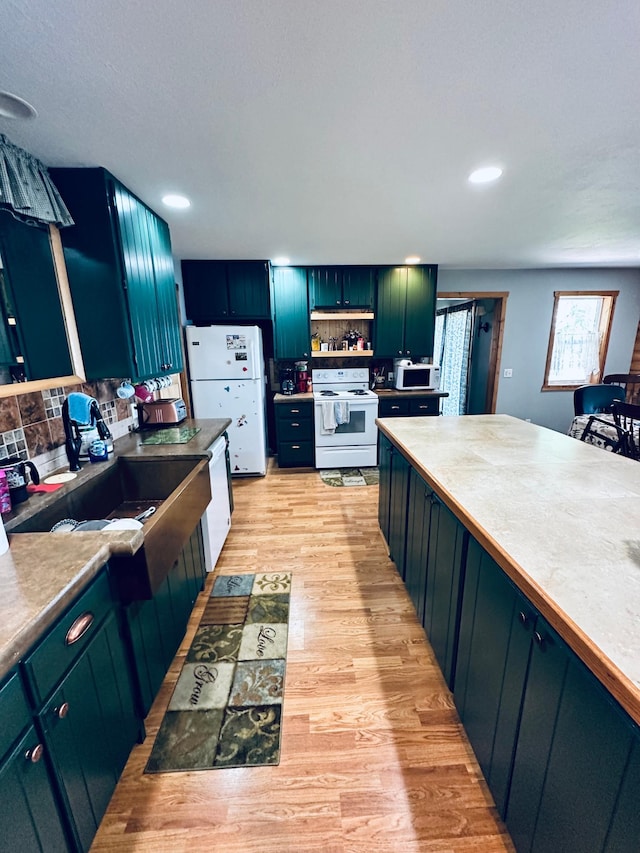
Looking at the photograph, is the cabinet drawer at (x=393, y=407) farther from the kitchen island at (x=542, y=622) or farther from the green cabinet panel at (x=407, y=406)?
the kitchen island at (x=542, y=622)

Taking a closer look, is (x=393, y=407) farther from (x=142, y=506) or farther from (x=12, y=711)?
(x=12, y=711)

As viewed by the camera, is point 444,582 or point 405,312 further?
point 405,312

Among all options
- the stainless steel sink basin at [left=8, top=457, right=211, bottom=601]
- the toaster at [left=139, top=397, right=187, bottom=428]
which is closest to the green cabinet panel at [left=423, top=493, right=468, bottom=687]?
the stainless steel sink basin at [left=8, top=457, right=211, bottom=601]

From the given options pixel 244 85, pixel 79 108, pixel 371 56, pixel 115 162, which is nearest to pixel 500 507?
pixel 371 56

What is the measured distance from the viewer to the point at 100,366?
1827 mm

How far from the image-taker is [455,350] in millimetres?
6078

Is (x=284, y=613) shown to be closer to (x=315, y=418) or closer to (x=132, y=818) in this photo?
(x=132, y=818)

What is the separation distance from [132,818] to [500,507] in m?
1.60

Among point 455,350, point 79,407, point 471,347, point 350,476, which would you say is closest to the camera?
point 79,407

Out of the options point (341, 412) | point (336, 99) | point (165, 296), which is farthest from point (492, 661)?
point (341, 412)

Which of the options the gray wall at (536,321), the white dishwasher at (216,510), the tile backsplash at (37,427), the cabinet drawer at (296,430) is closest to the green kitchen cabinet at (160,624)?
the white dishwasher at (216,510)

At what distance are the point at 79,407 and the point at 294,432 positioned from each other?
8.33 ft

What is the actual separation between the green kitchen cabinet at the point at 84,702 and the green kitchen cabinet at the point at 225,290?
3.35 metres

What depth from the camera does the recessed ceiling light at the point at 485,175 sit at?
5.67 feet
